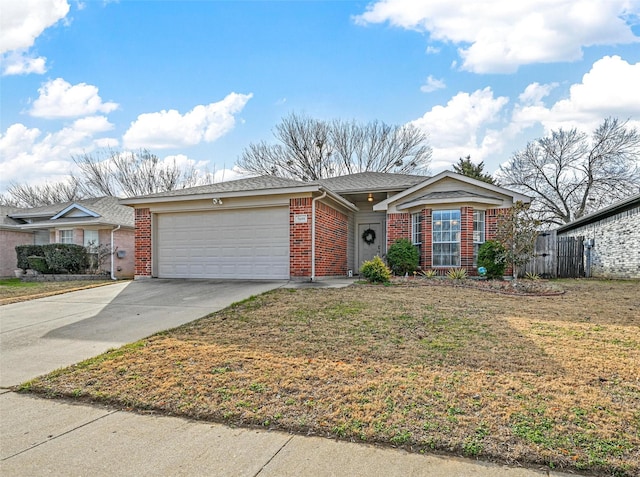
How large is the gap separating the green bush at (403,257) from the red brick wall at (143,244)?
744cm

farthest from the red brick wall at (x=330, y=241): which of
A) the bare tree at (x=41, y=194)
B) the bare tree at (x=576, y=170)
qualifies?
the bare tree at (x=41, y=194)

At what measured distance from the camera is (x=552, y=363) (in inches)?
160

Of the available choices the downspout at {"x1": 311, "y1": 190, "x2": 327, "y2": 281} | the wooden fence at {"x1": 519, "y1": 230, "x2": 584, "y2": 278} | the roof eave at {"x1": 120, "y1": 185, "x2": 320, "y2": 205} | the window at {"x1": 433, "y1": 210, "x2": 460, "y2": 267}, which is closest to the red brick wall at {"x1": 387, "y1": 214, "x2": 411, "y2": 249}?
the window at {"x1": 433, "y1": 210, "x2": 460, "y2": 267}

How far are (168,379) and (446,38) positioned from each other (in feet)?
43.3

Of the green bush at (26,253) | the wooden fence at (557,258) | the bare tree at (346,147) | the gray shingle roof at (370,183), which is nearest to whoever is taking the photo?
the gray shingle roof at (370,183)

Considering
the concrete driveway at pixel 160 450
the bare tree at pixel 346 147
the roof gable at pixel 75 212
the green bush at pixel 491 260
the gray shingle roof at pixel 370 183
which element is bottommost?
the concrete driveway at pixel 160 450

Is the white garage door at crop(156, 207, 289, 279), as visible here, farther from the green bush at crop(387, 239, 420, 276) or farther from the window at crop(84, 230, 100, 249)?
the window at crop(84, 230, 100, 249)

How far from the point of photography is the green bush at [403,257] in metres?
12.4

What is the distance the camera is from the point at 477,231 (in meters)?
12.5

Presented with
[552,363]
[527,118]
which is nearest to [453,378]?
[552,363]

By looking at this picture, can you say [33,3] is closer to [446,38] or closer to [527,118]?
[446,38]

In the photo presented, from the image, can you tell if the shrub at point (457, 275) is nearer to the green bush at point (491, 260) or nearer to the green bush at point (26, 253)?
the green bush at point (491, 260)

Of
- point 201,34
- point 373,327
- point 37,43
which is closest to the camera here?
point 373,327

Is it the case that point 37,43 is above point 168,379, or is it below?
above
